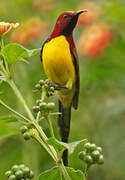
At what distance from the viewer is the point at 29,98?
3703 millimetres

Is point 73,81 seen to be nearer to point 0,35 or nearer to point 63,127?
point 63,127

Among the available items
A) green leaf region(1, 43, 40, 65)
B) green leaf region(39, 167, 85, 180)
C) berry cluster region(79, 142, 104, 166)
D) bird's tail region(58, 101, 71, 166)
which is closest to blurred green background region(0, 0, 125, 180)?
bird's tail region(58, 101, 71, 166)

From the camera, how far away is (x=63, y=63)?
124 inches

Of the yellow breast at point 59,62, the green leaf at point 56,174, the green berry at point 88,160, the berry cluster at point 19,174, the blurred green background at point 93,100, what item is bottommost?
the blurred green background at point 93,100

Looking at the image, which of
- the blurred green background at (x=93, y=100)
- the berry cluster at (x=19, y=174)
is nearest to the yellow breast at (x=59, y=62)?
the blurred green background at (x=93, y=100)

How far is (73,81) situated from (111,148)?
3.06ft

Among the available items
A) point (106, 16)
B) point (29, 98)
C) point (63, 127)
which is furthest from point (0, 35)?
point (106, 16)

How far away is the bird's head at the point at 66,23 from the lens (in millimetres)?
3266

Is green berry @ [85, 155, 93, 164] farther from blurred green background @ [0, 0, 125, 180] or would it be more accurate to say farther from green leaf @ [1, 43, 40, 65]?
blurred green background @ [0, 0, 125, 180]

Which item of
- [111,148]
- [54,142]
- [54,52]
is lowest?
[111,148]

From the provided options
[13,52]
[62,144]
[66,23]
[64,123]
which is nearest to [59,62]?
[66,23]

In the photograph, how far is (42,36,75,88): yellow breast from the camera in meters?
3.08

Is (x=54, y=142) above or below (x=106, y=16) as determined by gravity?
above

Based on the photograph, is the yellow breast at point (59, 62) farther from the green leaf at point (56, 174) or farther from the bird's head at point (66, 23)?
the green leaf at point (56, 174)
